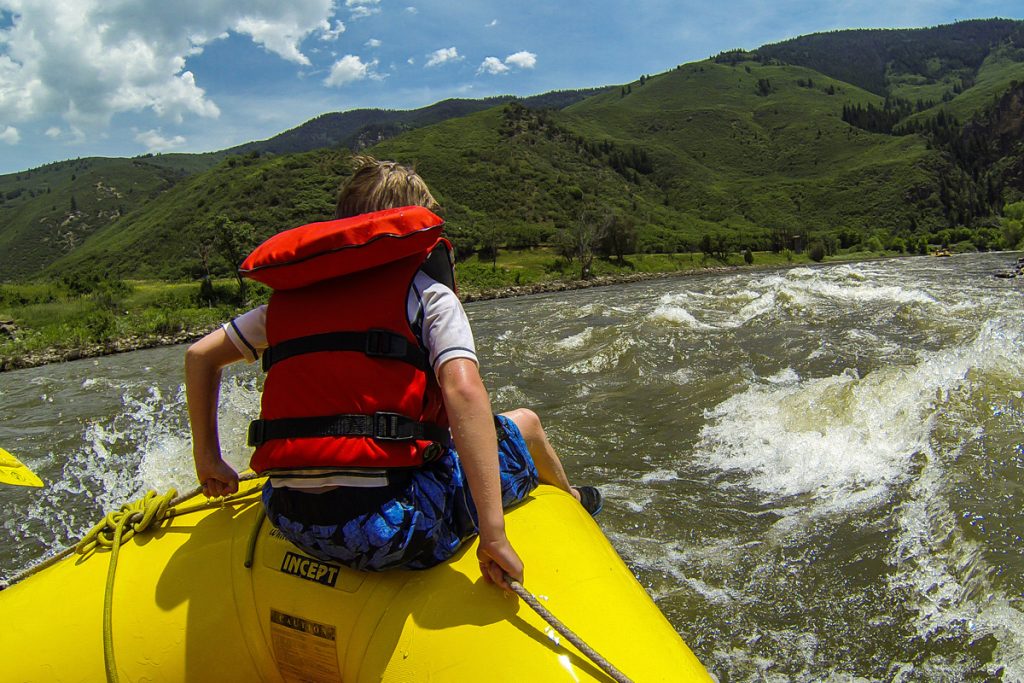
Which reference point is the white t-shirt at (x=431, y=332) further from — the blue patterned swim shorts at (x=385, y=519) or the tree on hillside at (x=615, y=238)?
the tree on hillside at (x=615, y=238)

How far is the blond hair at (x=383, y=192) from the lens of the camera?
2262 millimetres

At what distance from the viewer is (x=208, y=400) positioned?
2.35 metres

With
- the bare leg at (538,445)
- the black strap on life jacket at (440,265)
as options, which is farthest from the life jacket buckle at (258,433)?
the bare leg at (538,445)

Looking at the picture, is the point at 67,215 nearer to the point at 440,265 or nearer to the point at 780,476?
the point at 780,476

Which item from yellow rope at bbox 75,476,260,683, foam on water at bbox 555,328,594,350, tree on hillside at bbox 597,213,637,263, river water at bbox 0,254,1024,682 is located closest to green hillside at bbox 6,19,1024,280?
tree on hillside at bbox 597,213,637,263

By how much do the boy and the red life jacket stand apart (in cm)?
4

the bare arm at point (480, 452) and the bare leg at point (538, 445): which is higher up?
the bare arm at point (480, 452)

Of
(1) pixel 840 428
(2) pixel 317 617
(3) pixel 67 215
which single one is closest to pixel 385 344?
(2) pixel 317 617

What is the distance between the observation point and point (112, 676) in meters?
2.04

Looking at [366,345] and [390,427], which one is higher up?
[366,345]

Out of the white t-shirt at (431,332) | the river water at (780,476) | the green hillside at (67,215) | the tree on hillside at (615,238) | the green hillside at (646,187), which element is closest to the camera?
the white t-shirt at (431,332)

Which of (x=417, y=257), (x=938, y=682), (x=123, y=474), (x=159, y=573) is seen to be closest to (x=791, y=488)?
(x=938, y=682)

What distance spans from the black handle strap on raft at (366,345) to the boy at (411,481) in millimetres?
65

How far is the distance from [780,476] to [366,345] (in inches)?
185
